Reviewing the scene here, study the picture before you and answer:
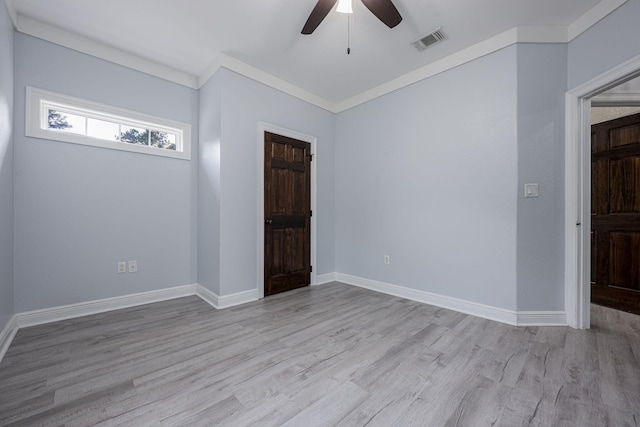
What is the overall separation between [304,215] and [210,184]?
132cm

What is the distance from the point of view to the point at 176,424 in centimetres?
126

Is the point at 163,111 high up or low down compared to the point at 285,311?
up

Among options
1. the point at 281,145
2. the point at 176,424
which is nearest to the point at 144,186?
the point at 281,145

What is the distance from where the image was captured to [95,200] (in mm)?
2648

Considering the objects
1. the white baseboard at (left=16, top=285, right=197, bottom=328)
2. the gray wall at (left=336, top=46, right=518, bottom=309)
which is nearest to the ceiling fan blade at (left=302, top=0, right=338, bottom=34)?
the gray wall at (left=336, top=46, right=518, bottom=309)

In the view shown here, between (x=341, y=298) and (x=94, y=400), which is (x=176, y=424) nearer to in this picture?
(x=94, y=400)

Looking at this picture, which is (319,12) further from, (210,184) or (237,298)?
(237,298)

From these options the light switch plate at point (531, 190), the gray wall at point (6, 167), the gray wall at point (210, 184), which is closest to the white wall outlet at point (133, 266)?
the gray wall at point (210, 184)

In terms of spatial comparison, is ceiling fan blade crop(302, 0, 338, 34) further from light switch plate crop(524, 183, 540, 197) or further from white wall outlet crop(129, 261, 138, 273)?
white wall outlet crop(129, 261, 138, 273)

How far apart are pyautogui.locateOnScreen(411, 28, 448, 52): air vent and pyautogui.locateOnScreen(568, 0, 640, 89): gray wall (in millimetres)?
1143

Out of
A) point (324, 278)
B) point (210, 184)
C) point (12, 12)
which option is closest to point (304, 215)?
point (324, 278)

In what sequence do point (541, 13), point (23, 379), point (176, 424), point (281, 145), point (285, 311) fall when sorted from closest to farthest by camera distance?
point (176, 424) < point (23, 379) < point (541, 13) < point (285, 311) < point (281, 145)

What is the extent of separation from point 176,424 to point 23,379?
120cm

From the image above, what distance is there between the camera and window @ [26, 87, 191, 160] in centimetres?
239
